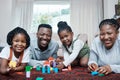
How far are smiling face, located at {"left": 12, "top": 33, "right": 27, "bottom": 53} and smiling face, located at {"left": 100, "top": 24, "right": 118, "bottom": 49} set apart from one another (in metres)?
0.56

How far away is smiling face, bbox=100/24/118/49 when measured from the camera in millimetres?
1242

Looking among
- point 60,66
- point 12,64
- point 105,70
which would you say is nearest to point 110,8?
point 60,66

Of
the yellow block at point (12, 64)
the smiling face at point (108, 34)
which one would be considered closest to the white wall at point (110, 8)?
the smiling face at point (108, 34)

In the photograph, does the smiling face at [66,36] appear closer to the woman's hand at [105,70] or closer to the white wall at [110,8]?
the woman's hand at [105,70]

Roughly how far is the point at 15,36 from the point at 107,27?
26.0 inches

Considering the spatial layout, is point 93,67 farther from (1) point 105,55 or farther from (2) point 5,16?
(2) point 5,16

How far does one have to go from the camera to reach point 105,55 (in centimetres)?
129

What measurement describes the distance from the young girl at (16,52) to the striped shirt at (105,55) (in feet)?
1.59

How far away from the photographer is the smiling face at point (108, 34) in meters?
1.24

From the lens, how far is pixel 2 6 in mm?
3496

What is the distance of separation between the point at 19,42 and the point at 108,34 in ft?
2.06

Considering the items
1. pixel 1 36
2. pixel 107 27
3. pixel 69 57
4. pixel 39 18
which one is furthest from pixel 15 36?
pixel 39 18

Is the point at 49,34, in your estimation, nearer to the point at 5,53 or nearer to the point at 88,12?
the point at 5,53

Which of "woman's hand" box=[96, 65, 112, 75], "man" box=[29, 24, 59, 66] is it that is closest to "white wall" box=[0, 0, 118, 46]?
"man" box=[29, 24, 59, 66]
